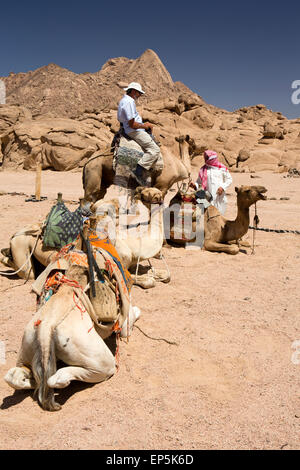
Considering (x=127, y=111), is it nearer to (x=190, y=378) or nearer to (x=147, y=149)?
(x=147, y=149)

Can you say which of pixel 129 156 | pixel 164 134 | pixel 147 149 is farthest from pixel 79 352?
pixel 164 134

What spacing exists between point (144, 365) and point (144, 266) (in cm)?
225

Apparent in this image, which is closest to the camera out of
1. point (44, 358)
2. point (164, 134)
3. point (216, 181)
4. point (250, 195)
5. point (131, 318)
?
point (44, 358)

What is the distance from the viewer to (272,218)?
31.3 ft

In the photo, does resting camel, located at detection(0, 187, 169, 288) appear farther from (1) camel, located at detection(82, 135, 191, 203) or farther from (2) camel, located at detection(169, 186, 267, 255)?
(1) camel, located at detection(82, 135, 191, 203)

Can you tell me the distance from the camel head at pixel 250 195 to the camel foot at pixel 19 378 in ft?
14.3

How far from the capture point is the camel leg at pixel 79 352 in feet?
7.98

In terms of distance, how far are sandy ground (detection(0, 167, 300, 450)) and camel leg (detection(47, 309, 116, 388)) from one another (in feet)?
0.86

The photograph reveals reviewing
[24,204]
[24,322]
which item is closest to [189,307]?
[24,322]

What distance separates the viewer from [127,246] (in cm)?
428

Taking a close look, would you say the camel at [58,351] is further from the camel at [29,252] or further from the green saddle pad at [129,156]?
the green saddle pad at [129,156]

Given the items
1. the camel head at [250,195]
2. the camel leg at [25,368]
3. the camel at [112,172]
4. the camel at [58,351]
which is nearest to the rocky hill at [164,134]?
the camel at [112,172]

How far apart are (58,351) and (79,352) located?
0.42 ft
